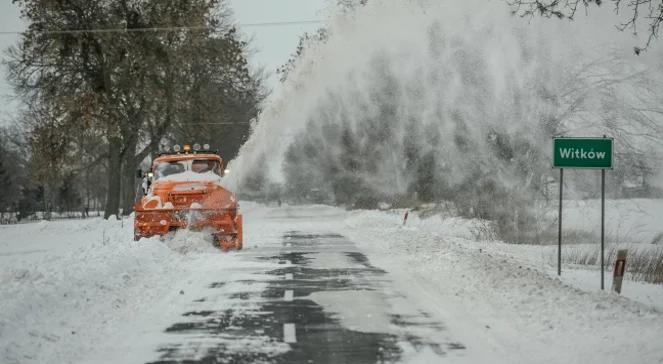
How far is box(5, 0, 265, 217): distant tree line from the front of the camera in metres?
36.0

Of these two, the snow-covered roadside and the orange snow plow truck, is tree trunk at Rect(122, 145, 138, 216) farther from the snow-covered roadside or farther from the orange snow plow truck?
Answer: the snow-covered roadside

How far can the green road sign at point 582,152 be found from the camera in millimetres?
12703

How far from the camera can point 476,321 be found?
9359 millimetres

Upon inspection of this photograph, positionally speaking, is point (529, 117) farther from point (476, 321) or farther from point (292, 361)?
point (292, 361)

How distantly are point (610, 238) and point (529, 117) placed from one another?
471 cm

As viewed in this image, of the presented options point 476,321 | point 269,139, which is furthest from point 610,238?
point 476,321

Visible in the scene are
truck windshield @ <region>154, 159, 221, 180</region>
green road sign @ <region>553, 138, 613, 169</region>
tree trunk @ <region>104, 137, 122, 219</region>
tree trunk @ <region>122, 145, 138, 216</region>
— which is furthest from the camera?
tree trunk @ <region>122, 145, 138, 216</region>

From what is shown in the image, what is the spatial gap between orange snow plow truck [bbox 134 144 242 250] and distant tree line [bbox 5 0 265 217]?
704 inches

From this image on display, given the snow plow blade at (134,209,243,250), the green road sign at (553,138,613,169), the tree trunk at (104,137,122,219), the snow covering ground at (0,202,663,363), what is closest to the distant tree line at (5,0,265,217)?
the tree trunk at (104,137,122,219)

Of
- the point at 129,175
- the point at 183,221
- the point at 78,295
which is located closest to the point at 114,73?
the point at 129,175

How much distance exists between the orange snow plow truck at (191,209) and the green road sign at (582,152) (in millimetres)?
8787

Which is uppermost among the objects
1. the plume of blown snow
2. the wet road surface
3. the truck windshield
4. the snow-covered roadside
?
the plume of blown snow

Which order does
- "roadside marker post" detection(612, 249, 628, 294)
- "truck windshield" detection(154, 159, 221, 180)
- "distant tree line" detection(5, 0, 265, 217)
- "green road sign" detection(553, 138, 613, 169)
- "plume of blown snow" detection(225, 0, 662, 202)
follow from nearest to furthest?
"roadside marker post" detection(612, 249, 628, 294), "green road sign" detection(553, 138, 613, 169), "truck windshield" detection(154, 159, 221, 180), "plume of blown snow" detection(225, 0, 662, 202), "distant tree line" detection(5, 0, 265, 217)

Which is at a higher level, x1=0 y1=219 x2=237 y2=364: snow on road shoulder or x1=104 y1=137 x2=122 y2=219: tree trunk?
x1=104 y1=137 x2=122 y2=219: tree trunk
